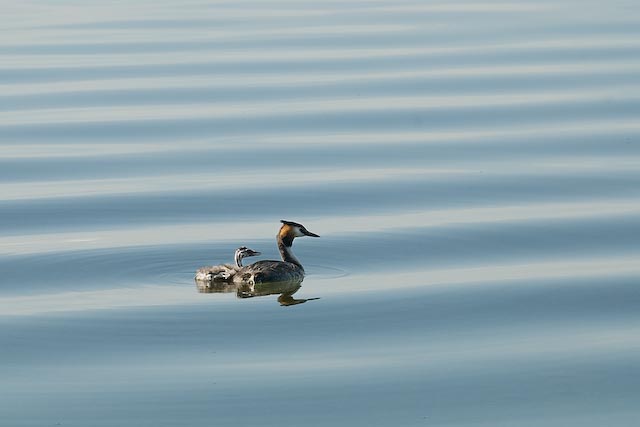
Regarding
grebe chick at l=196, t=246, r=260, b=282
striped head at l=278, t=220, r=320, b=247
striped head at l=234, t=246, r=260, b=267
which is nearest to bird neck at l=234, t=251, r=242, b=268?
striped head at l=234, t=246, r=260, b=267

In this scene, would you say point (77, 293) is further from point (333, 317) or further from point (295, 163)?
point (295, 163)

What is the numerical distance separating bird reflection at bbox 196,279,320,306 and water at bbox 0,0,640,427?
0.44ft

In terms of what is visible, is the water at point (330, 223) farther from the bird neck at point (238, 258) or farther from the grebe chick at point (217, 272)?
the bird neck at point (238, 258)

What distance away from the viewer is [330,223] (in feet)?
44.7

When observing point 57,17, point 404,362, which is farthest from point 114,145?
point 57,17

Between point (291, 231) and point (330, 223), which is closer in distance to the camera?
point (291, 231)

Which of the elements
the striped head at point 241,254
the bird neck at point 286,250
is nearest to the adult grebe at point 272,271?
the bird neck at point 286,250

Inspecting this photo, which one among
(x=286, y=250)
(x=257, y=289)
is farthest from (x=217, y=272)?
(x=286, y=250)

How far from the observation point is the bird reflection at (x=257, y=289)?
11.4 metres

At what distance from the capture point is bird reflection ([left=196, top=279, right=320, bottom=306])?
11.4 meters

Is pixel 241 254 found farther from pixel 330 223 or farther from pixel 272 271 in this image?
pixel 330 223

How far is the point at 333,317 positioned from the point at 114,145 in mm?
7476

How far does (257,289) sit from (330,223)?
209cm

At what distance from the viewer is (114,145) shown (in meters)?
17.5
